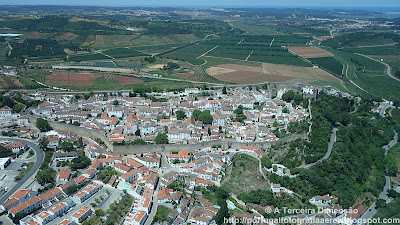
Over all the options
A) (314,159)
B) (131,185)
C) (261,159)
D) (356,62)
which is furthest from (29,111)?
(356,62)

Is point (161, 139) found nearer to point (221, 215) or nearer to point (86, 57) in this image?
point (221, 215)

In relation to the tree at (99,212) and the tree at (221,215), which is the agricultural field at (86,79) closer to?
the tree at (99,212)

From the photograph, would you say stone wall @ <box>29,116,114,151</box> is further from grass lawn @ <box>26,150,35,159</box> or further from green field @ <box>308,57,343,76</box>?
green field @ <box>308,57,343,76</box>

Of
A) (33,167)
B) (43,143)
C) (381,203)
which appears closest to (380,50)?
(381,203)

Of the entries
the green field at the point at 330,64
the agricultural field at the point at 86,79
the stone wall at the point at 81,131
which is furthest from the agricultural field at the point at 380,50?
the stone wall at the point at 81,131

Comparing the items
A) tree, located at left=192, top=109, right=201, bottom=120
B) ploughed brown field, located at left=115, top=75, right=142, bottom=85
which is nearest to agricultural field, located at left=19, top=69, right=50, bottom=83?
ploughed brown field, located at left=115, top=75, right=142, bottom=85

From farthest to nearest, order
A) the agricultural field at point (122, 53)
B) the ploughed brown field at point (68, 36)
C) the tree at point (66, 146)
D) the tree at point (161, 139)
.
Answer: the ploughed brown field at point (68, 36), the agricultural field at point (122, 53), the tree at point (161, 139), the tree at point (66, 146)
